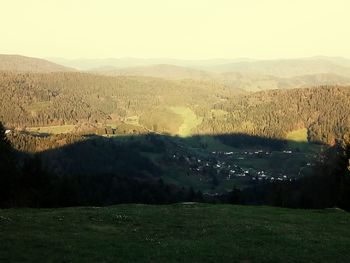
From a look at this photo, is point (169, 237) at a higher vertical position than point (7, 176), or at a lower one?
higher

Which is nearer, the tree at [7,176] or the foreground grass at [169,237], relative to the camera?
the foreground grass at [169,237]

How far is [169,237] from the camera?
37375 millimetres

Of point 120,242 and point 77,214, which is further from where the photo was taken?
point 77,214

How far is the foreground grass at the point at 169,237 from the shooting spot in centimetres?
3045

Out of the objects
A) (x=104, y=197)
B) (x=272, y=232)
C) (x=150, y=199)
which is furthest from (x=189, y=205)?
(x=104, y=197)

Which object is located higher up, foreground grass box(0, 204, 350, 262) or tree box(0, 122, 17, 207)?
foreground grass box(0, 204, 350, 262)

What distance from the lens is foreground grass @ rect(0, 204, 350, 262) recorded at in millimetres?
30453

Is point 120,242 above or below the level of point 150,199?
above

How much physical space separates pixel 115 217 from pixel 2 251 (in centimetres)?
1656

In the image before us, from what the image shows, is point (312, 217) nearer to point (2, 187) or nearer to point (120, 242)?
point (120, 242)

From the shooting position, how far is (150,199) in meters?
171

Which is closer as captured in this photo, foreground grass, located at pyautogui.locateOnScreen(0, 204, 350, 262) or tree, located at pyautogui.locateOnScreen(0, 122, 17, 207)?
foreground grass, located at pyautogui.locateOnScreen(0, 204, 350, 262)

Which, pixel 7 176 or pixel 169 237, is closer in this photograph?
pixel 169 237

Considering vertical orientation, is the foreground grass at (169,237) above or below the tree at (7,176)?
above
